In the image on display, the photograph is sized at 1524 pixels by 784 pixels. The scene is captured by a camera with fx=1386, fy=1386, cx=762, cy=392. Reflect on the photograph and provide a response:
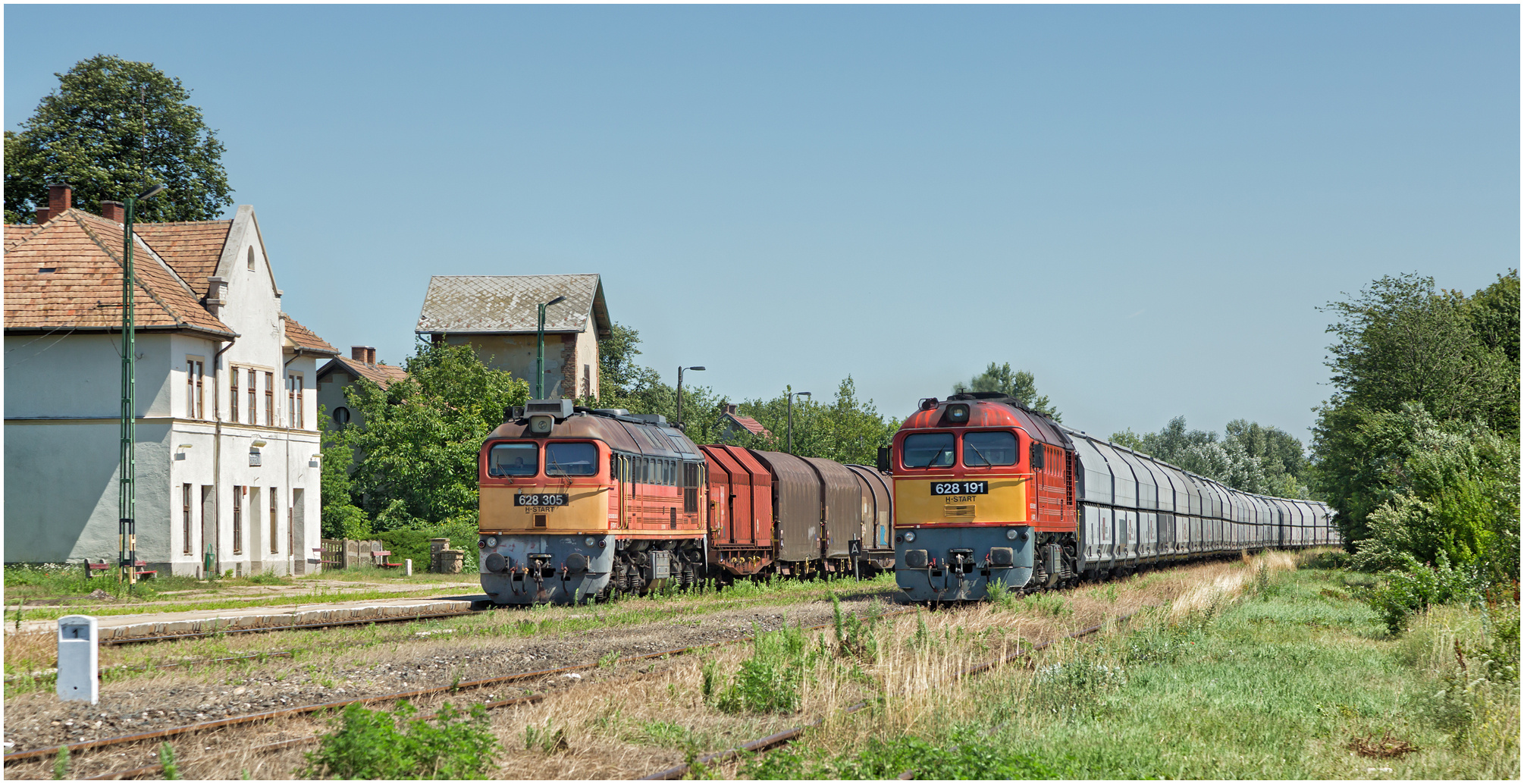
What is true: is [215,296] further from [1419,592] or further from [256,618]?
[1419,592]

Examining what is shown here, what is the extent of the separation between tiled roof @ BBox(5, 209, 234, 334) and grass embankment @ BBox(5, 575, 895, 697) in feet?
57.4

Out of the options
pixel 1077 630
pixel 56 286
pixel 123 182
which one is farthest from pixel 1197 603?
pixel 123 182

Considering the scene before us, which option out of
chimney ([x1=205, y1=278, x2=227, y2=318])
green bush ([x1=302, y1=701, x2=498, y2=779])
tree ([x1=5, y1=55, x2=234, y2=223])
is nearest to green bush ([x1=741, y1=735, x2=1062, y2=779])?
green bush ([x1=302, y1=701, x2=498, y2=779])

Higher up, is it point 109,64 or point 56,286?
point 109,64

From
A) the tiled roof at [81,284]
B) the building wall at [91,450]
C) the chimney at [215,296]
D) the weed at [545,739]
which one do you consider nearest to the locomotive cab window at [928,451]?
the weed at [545,739]

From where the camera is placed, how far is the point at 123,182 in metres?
49.2

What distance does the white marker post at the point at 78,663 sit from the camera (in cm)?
1141

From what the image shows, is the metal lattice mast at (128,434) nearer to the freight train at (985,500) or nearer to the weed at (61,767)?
the freight train at (985,500)

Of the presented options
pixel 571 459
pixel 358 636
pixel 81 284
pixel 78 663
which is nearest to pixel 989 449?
pixel 571 459

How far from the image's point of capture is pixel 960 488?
2234cm

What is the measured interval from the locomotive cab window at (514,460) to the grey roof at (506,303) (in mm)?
36909

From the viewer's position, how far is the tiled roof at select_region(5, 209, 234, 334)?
115ft

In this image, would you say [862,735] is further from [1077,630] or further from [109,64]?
[109,64]

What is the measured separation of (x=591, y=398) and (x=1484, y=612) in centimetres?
5004
